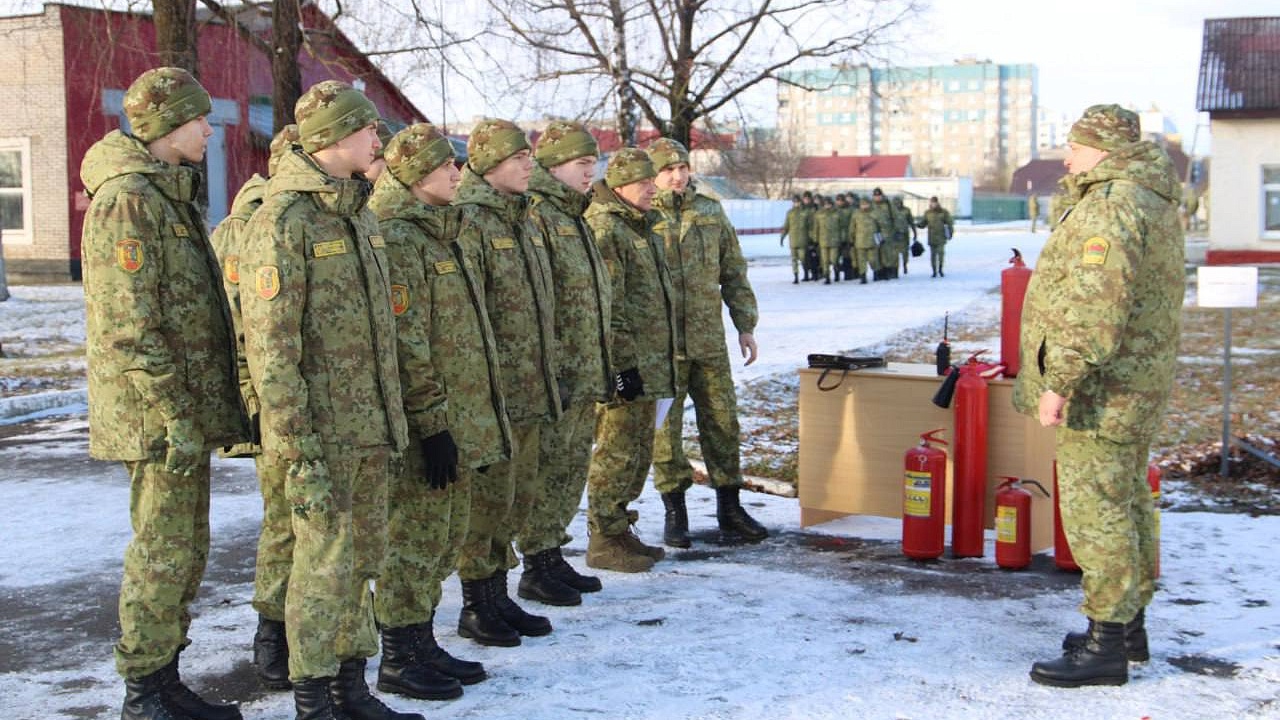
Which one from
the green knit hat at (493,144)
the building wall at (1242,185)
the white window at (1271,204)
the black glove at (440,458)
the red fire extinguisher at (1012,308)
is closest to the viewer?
the black glove at (440,458)

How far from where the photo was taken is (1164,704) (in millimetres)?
4621

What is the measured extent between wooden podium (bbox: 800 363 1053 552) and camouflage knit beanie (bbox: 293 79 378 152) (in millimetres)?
3590

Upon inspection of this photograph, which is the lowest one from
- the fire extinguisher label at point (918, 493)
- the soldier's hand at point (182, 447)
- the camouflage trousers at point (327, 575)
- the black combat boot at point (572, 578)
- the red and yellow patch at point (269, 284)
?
the black combat boot at point (572, 578)

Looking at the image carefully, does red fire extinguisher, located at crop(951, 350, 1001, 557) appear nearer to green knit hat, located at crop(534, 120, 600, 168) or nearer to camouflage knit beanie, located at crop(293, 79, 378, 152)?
green knit hat, located at crop(534, 120, 600, 168)

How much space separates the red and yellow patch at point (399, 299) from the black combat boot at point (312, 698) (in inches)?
51.6

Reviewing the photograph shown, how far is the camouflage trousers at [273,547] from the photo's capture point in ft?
15.1

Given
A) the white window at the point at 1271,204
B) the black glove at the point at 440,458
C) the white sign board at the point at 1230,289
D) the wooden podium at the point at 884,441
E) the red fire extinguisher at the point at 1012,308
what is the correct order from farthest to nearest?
1. the white window at the point at 1271,204
2. the white sign board at the point at 1230,289
3. the wooden podium at the point at 884,441
4. the red fire extinguisher at the point at 1012,308
5. the black glove at the point at 440,458

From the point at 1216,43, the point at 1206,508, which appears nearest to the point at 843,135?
the point at 1216,43

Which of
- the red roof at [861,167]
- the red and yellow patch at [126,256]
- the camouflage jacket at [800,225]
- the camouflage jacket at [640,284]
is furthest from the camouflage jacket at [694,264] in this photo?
the red roof at [861,167]

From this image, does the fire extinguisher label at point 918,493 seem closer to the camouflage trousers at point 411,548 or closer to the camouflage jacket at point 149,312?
the camouflage trousers at point 411,548

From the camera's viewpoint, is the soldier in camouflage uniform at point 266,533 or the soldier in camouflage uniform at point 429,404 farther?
the soldier in camouflage uniform at point 429,404

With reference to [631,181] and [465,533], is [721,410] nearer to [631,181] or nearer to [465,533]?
[631,181]

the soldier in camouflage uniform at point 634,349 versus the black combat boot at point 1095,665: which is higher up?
the soldier in camouflage uniform at point 634,349

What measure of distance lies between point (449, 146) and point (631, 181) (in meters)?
1.73
